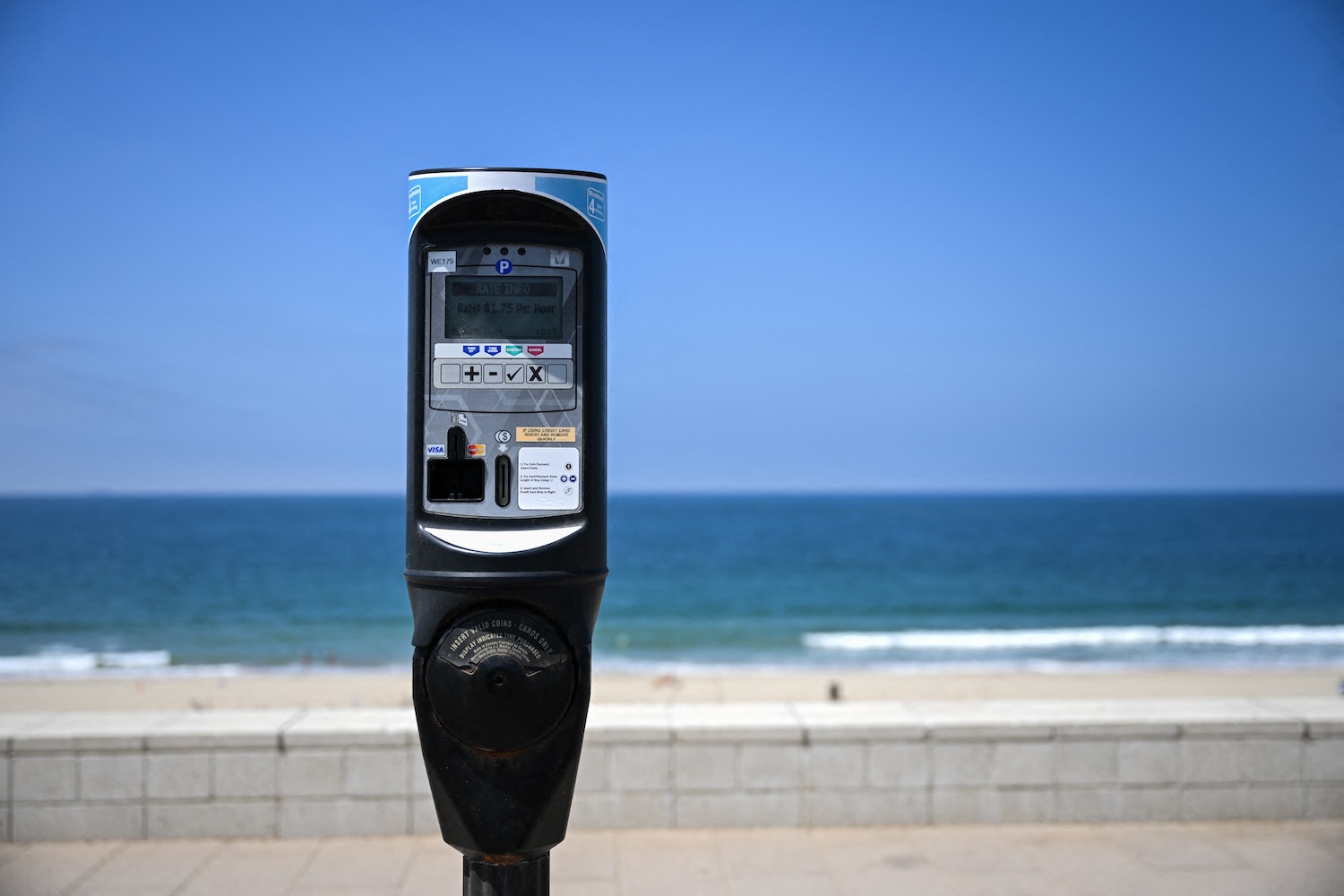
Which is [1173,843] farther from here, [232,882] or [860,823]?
[232,882]

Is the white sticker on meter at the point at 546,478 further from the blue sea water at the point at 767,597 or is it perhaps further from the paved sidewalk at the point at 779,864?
the blue sea water at the point at 767,597

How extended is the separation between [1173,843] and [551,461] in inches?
134

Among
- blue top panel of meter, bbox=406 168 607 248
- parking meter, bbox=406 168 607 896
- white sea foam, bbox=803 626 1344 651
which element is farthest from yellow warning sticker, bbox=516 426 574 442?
white sea foam, bbox=803 626 1344 651

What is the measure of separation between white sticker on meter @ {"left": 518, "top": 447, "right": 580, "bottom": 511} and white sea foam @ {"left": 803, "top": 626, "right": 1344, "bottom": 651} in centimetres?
2013

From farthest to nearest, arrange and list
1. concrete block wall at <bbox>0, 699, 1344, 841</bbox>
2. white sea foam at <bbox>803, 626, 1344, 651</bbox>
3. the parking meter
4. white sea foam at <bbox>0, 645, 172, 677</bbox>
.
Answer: white sea foam at <bbox>803, 626, 1344, 651</bbox> < white sea foam at <bbox>0, 645, 172, 677</bbox> < concrete block wall at <bbox>0, 699, 1344, 841</bbox> < the parking meter

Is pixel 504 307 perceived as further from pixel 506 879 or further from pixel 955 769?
pixel 955 769

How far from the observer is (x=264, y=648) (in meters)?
22.8

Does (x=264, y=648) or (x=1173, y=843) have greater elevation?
(x=1173, y=843)

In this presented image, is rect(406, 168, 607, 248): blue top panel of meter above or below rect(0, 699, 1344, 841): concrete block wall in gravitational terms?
above

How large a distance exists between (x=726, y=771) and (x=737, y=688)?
28.5ft

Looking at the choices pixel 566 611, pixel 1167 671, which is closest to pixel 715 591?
pixel 1167 671

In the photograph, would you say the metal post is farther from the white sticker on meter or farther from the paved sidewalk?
the paved sidewalk

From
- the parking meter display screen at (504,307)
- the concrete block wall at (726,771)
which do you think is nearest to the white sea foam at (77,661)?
the concrete block wall at (726,771)

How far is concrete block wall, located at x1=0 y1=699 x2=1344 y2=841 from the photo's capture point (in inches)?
173
